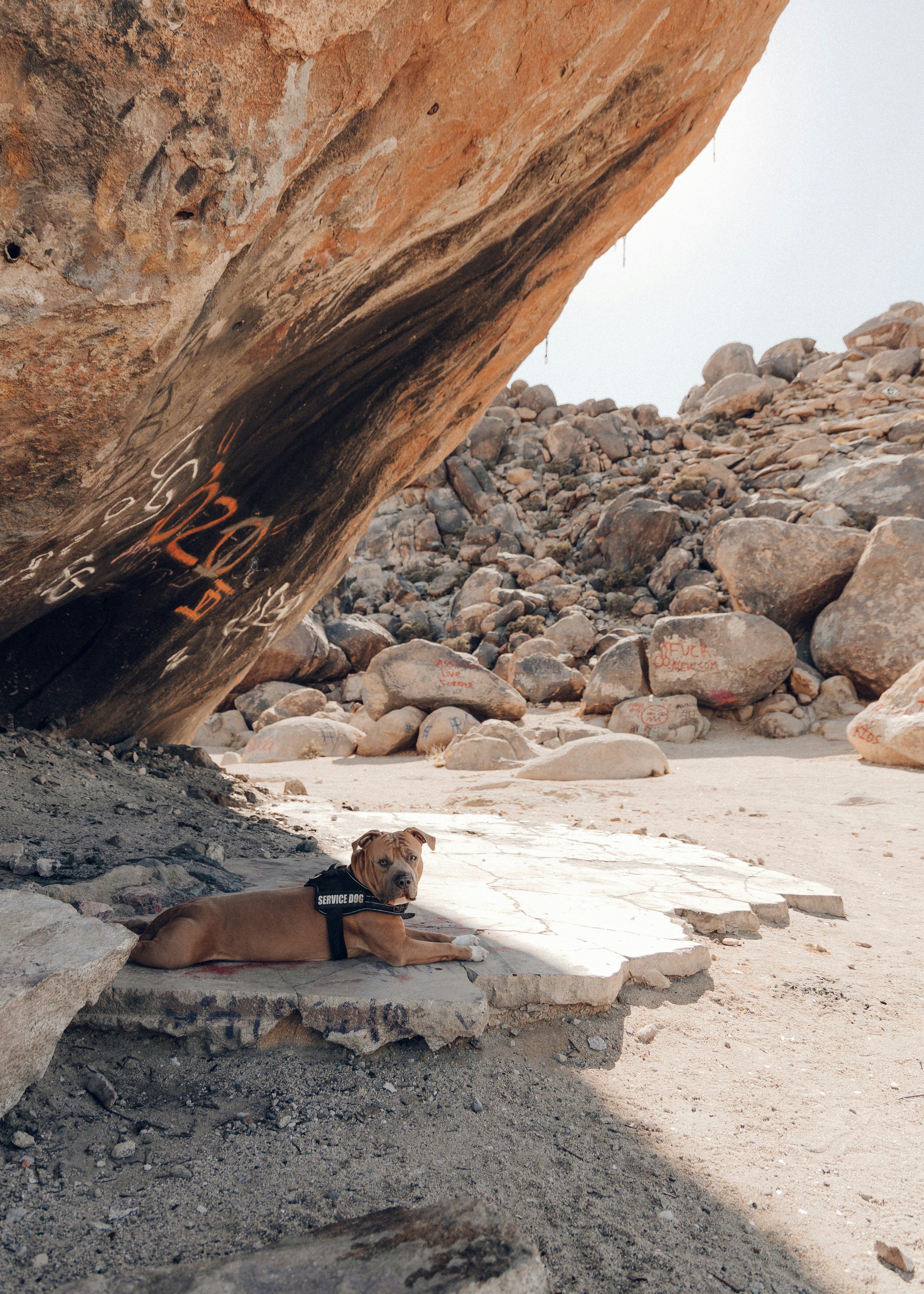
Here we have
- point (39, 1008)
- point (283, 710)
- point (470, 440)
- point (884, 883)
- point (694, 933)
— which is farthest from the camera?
point (470, 440)

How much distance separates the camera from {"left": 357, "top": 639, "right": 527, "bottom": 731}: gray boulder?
43.3 feet

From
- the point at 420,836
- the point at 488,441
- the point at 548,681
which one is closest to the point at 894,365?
the point at 488,441

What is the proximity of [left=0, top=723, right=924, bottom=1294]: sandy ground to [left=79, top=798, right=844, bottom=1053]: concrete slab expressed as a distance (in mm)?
98

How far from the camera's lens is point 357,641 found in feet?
64.6

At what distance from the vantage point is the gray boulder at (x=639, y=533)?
23438 millimetres

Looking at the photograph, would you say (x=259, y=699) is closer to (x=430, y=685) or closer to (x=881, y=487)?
(x=430, y=685)

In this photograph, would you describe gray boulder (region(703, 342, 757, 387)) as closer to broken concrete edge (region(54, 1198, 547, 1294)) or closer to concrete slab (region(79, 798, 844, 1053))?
concrete slab (region(79, 798, 844, 1053))

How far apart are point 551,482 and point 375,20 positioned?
95.0 feet

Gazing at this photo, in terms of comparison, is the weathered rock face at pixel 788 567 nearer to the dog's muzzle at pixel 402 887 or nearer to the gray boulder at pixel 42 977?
the dog's muzzle at pixel 402 887

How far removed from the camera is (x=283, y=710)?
16.1m

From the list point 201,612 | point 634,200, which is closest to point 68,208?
point 201,612

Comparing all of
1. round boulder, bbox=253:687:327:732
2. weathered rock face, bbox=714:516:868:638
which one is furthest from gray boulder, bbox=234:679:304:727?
weathered rock face, bbox=714:516:868:638

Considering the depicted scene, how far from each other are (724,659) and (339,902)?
1153cm

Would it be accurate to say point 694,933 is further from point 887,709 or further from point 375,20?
point 887,709
